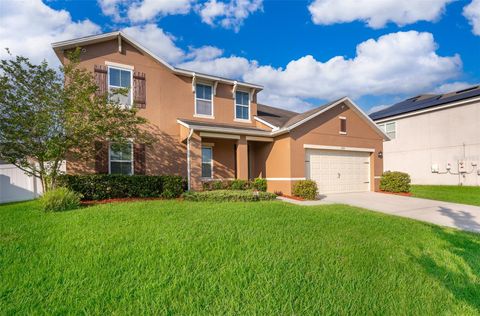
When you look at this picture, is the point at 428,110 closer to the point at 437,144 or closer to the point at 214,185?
the point at 437,144

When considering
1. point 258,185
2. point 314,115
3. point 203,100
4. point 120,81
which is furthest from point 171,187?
point 314,115

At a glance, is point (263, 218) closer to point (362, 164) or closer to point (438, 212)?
point (438, 212)

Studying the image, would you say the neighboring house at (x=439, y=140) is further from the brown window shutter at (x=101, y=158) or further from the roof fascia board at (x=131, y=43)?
the brown window shutter at (x=101, y=158)

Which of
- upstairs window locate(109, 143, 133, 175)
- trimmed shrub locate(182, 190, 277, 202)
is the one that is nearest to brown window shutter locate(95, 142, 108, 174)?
upstairs window locate(109, 143, 133, 175)

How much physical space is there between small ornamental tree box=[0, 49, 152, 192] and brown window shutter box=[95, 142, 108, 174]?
1112 mm

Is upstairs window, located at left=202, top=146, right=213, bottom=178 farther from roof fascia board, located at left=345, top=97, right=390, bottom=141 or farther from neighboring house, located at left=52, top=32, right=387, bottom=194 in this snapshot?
roof fascia board, located at left=345, top=97, right=390, bottom=141

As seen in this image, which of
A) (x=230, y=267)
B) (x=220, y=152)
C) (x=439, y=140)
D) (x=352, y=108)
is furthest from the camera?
(x=439, y=140)

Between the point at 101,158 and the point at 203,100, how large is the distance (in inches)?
221

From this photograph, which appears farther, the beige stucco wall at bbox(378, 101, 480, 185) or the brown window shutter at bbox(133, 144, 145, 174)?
the beige stucco wall at bbox(378, 101, 480, 185)

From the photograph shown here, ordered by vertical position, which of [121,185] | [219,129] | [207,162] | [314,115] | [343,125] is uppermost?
[314,115]

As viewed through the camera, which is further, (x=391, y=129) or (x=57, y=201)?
(x=391, y=129)

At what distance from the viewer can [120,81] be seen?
35.9 feet

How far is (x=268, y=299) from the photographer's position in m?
2.89

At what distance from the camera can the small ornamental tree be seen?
784cm
